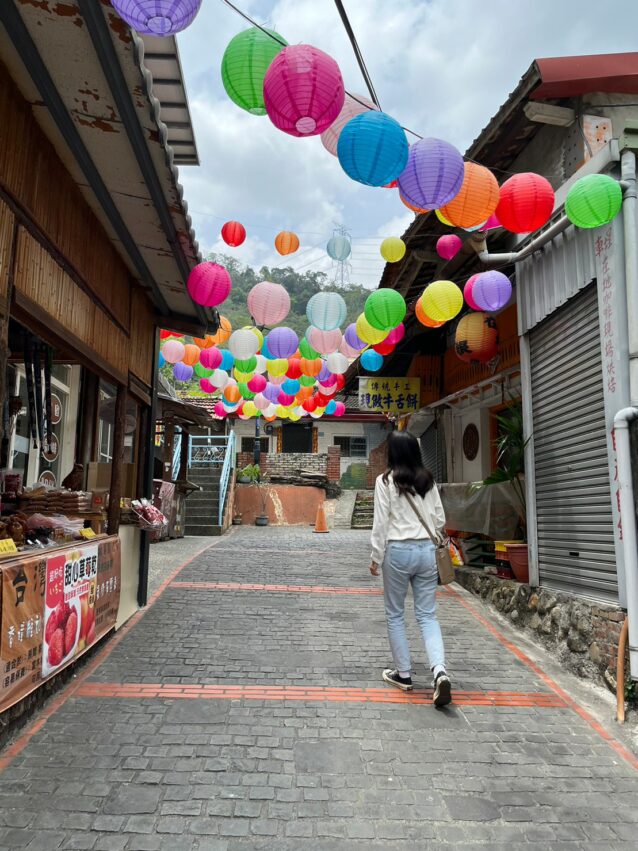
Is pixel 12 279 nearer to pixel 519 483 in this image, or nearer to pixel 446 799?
pixel 446 799

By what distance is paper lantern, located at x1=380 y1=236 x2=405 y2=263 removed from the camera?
7.29 m

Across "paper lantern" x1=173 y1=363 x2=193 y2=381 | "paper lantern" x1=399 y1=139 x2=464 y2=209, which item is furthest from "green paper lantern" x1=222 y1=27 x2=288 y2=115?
"paper lantern" x1=173 y1=363 x2=193 y2=381

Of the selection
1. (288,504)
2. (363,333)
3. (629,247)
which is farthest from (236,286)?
(629,247)

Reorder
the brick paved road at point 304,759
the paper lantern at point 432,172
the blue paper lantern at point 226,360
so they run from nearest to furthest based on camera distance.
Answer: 1. the brick paved road at point 304,759
2. the paper lantern at point 432,172
3. the blue paper lantern at point 226,360

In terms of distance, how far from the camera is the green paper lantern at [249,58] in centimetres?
406

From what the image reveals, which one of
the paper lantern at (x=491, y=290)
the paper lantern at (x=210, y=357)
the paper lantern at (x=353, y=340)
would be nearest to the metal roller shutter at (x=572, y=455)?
the paper lantern at (x=491, y=290)

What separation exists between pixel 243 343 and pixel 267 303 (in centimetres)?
188

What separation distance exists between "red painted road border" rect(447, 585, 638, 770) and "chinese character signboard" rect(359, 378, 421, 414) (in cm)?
604

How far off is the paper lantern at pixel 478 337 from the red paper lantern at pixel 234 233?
140 inches

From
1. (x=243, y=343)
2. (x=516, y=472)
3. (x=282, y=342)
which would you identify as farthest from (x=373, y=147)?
(x=243, y=343)

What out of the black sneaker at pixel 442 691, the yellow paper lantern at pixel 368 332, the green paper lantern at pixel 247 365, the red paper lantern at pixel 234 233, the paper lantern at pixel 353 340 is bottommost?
the black sneaker at pixel 442 691

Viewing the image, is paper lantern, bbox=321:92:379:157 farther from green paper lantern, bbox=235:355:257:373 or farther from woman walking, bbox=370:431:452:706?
green paper lantern, bbox=235:355:257:373

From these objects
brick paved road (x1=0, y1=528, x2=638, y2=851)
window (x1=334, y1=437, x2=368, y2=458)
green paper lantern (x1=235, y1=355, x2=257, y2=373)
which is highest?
green paper lantern (x1=235, y1=355, x2=257, y2=373)

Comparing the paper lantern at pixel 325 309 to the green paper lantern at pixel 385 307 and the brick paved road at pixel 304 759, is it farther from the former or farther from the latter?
the brick paved road at pixel 304 759
